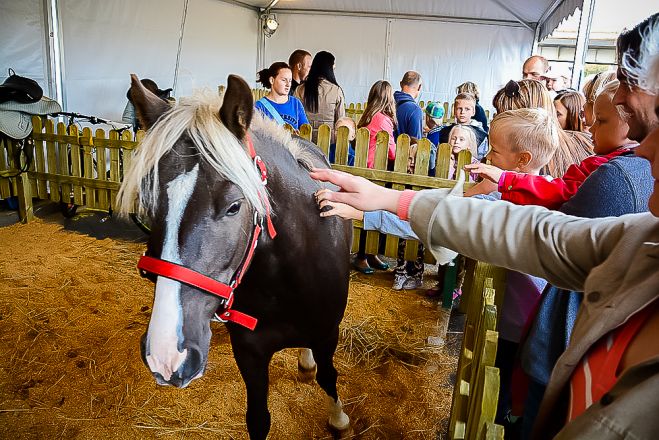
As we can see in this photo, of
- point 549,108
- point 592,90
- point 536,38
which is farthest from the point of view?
point 536,38

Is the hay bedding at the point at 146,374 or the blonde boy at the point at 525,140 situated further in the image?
the hay bedding at the point at 146,374

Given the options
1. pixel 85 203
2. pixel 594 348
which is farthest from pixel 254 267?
pixel 85 203

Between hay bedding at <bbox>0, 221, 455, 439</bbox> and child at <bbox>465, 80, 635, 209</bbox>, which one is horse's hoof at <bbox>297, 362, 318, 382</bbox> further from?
child at <bbox>465, 80, 635, 209</bbox>

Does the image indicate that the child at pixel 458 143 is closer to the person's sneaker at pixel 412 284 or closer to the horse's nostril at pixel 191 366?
the person's sneaker at pixel 412 284

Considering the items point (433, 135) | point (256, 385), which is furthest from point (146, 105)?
point (433, 135)

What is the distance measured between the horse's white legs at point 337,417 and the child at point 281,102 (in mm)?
2439

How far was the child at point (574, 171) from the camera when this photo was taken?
149 cm

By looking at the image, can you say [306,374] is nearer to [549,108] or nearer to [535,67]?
[549,108]

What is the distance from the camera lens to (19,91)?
4945 millimetres

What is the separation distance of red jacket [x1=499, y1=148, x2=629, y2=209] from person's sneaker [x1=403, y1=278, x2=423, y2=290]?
2587mm

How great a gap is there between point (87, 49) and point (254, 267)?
7.27 metres

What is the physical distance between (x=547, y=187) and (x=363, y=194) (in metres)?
0.89

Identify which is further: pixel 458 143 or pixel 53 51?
pixel 53 51

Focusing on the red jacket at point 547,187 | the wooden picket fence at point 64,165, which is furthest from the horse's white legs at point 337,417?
the wooden picket fence at point 64,165
